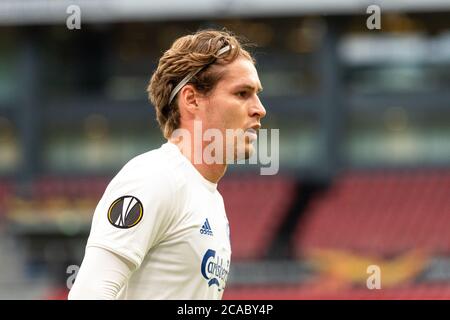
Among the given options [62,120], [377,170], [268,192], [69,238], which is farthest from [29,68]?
[377,170]

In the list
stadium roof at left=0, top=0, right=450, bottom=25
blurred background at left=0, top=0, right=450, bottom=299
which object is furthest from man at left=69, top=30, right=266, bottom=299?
stadium roof at left=0, top=0, right=450, bottom=25

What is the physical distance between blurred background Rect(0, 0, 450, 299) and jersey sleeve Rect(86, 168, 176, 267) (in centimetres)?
1958

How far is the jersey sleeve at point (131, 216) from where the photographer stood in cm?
287

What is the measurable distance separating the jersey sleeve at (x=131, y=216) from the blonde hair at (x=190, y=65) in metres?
0.53

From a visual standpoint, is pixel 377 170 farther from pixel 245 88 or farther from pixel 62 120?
pixel 245 88

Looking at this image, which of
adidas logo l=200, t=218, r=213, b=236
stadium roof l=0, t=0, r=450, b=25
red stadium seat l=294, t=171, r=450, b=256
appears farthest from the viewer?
stadium roof l=0, t=0, r=450, b=25

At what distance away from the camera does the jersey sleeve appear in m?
2.87

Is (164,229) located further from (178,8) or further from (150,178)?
(178,8)

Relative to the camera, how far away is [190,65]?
336 centimetres

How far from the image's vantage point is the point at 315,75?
2747cm

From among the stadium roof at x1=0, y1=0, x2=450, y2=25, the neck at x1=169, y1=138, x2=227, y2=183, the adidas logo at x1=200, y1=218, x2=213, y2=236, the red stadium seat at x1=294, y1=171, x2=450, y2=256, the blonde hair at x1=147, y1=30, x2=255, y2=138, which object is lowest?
the adidas logo at x1=200, y1=218, x2=213, y2=236

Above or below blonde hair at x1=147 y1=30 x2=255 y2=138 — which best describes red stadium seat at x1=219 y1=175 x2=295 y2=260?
above

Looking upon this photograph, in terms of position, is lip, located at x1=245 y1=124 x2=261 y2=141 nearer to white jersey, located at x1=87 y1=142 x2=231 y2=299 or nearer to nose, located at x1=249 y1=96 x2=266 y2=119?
nose, located at x1=249 y1=96 x2=266 y2=119

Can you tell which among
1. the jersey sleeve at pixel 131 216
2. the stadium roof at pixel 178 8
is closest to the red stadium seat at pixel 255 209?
the stadium roof at pixel 178 8
